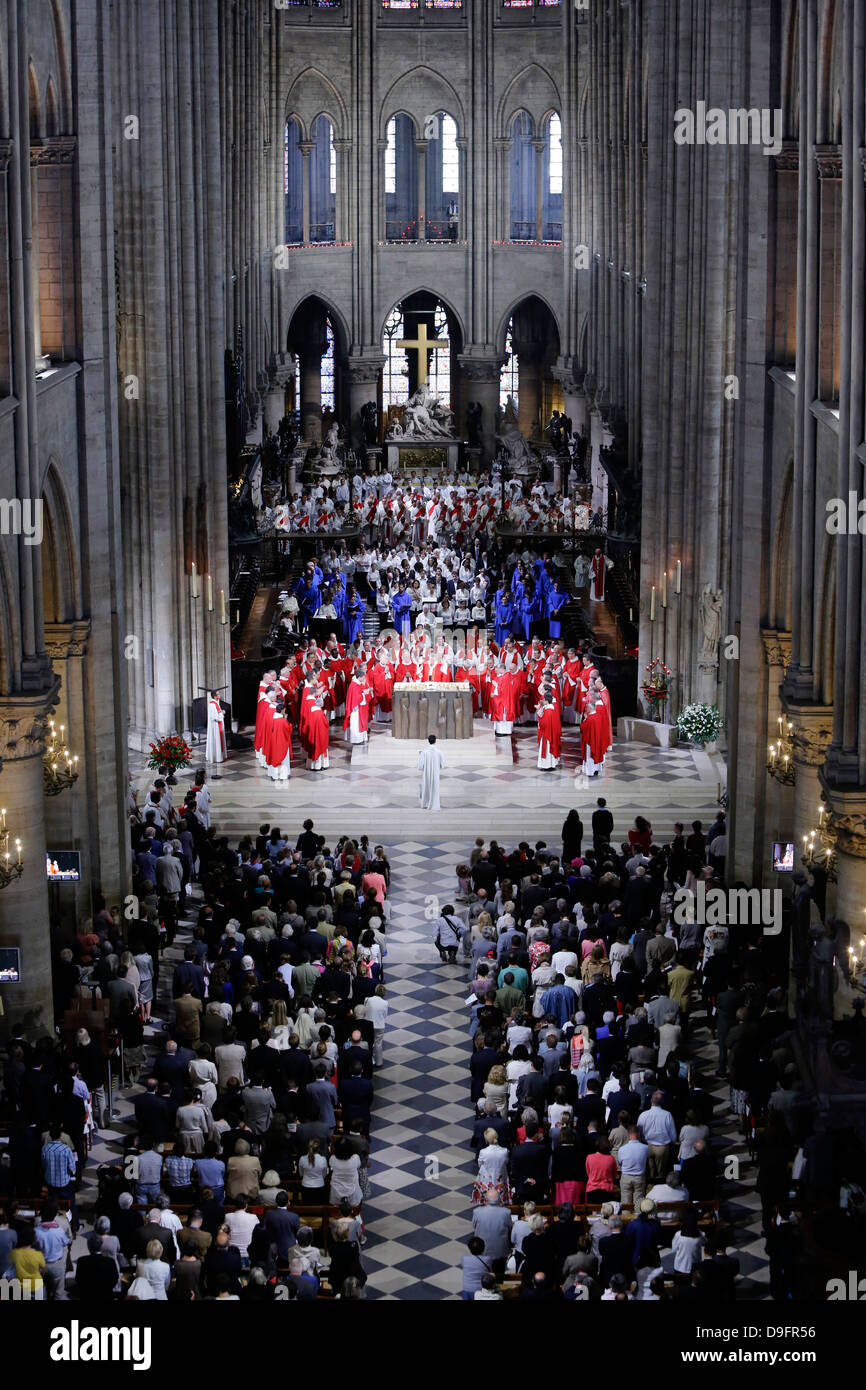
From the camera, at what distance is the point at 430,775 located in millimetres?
40344

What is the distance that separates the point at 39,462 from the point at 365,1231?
10812 millimetres

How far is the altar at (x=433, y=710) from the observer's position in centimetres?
4512

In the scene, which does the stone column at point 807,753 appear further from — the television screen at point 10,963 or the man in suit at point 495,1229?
the television screen at point 10,963

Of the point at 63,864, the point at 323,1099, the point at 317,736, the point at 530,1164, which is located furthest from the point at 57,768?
the point at 317,736

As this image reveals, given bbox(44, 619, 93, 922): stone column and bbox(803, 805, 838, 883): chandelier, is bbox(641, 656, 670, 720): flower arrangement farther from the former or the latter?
bbox(803, 805, 838, 883): chandelier

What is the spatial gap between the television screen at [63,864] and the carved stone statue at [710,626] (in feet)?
54.5

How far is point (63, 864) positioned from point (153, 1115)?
6590 millimetres

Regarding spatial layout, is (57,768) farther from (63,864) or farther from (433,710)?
(433,710)

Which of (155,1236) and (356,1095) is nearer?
(155,1236)

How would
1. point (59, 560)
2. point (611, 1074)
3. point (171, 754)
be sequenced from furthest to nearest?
point (171, 754)
point (59, 560)
point (611, 1074)

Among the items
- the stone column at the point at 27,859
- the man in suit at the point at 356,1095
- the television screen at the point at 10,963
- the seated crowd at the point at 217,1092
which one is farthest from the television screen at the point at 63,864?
the man in suit at the point at 356,1095

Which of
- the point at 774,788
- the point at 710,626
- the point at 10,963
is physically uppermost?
the point at 710,626
